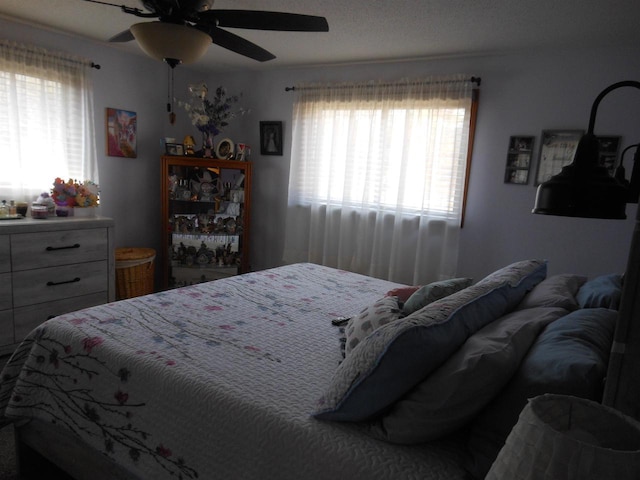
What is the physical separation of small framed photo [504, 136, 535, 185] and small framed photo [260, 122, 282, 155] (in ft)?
7.22

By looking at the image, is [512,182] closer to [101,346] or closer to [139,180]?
[101,346]

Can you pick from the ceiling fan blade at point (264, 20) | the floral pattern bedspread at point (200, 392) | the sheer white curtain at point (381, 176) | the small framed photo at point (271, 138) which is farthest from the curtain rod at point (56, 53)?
the floral pattern bedspread at point (200, 392)

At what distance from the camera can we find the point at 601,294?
161 centimetres

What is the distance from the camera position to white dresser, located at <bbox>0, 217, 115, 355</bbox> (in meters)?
2.70

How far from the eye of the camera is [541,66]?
3.09m

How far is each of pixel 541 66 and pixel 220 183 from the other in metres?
2.98

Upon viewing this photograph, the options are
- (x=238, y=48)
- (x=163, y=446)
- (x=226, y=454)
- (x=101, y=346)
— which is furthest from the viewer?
(x=238, y=48)

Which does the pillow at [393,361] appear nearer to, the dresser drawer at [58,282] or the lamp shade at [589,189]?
the lamp shade at [589,189]

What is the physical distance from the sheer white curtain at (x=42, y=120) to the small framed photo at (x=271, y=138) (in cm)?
158

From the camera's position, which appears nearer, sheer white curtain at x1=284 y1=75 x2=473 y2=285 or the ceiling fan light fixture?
the ceiling fan light fixture

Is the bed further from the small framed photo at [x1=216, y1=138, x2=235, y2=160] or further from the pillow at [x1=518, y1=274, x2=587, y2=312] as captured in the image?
the small framed photo at [x1=216, y1=138, x2=235, y2=160]

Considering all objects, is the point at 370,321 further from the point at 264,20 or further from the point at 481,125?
the point at 481,125

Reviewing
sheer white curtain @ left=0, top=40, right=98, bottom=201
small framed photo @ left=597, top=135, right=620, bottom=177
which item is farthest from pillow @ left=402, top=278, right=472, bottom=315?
sheer white curtain @ left=0, top=40, right=98, bottom=201

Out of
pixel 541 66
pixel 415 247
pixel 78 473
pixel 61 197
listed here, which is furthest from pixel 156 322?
pixel 541 66
